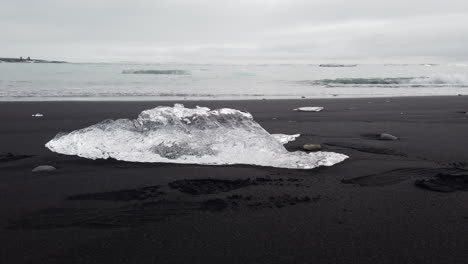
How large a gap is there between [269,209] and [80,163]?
103 inches

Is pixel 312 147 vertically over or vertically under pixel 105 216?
over

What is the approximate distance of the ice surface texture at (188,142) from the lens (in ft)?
16.5

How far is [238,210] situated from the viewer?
3.45 metres

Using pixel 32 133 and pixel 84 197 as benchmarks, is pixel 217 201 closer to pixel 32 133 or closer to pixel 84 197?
pixel 84 197

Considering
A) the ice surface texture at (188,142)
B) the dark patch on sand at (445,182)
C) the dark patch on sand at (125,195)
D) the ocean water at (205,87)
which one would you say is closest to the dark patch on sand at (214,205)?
the dark patch on sand at (125,195)

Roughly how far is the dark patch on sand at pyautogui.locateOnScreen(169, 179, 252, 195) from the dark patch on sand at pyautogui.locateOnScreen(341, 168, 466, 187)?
3.66ft

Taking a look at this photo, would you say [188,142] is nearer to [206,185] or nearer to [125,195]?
[206,185]

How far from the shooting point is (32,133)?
723cm

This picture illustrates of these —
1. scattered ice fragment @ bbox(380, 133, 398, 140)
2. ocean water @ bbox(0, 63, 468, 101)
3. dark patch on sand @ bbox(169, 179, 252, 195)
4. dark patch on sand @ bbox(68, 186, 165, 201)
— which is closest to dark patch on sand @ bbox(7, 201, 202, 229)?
dark patch on sand @ bbox(68, 186, 165, 201)

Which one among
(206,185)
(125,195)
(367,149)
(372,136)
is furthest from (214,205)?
(372,136)

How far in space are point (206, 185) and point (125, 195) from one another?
794mm

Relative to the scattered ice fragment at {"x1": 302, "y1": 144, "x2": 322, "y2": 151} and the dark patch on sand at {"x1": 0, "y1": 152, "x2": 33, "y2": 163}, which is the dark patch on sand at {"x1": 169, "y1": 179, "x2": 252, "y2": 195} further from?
the dark patch on sand at {"x1": 0, "y1": 152, "x2": 33, "y2": 163}

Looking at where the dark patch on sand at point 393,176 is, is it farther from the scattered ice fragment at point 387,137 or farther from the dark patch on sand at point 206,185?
the scattered ice fragment at point 387,137

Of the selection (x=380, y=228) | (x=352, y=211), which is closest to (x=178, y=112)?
(x=352, y=211)
